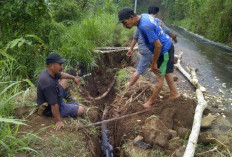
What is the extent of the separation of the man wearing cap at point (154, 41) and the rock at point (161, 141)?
1025 mm

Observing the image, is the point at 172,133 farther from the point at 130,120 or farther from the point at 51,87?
the point at 51,87

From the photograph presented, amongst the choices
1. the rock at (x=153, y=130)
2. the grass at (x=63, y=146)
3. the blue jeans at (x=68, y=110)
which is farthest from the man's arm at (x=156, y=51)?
the grass at (x=63, y=146)

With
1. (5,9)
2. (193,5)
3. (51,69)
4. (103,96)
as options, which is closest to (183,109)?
(103,96)

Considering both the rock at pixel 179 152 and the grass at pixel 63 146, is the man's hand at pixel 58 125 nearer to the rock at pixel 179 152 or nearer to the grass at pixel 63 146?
the grass at pixel 63 146

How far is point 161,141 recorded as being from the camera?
3301 millimetres

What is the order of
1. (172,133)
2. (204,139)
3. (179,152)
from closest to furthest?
(179,152) < (204,139) < (172,133)

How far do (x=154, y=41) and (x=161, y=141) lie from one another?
4.93ft

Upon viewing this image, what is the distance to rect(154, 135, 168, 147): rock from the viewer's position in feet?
10.8

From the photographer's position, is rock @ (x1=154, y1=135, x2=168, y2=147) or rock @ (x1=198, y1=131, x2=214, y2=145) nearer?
rock @ (x1=154, y1=135, x2=168, y2=147)

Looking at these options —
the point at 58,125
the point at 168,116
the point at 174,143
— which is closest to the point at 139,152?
the point at 174,143

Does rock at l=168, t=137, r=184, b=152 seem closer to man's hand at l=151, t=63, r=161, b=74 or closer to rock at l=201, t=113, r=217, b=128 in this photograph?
rock at l=201, t=113, r=217, b=128

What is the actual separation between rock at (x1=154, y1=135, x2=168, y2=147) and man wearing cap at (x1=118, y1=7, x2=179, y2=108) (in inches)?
40.4

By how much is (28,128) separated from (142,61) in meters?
2.41

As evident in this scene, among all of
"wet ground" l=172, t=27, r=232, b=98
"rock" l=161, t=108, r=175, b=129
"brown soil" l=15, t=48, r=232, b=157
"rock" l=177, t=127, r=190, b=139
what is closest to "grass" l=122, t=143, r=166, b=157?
"brown soil" l=15, t=48, r=232, b=157
